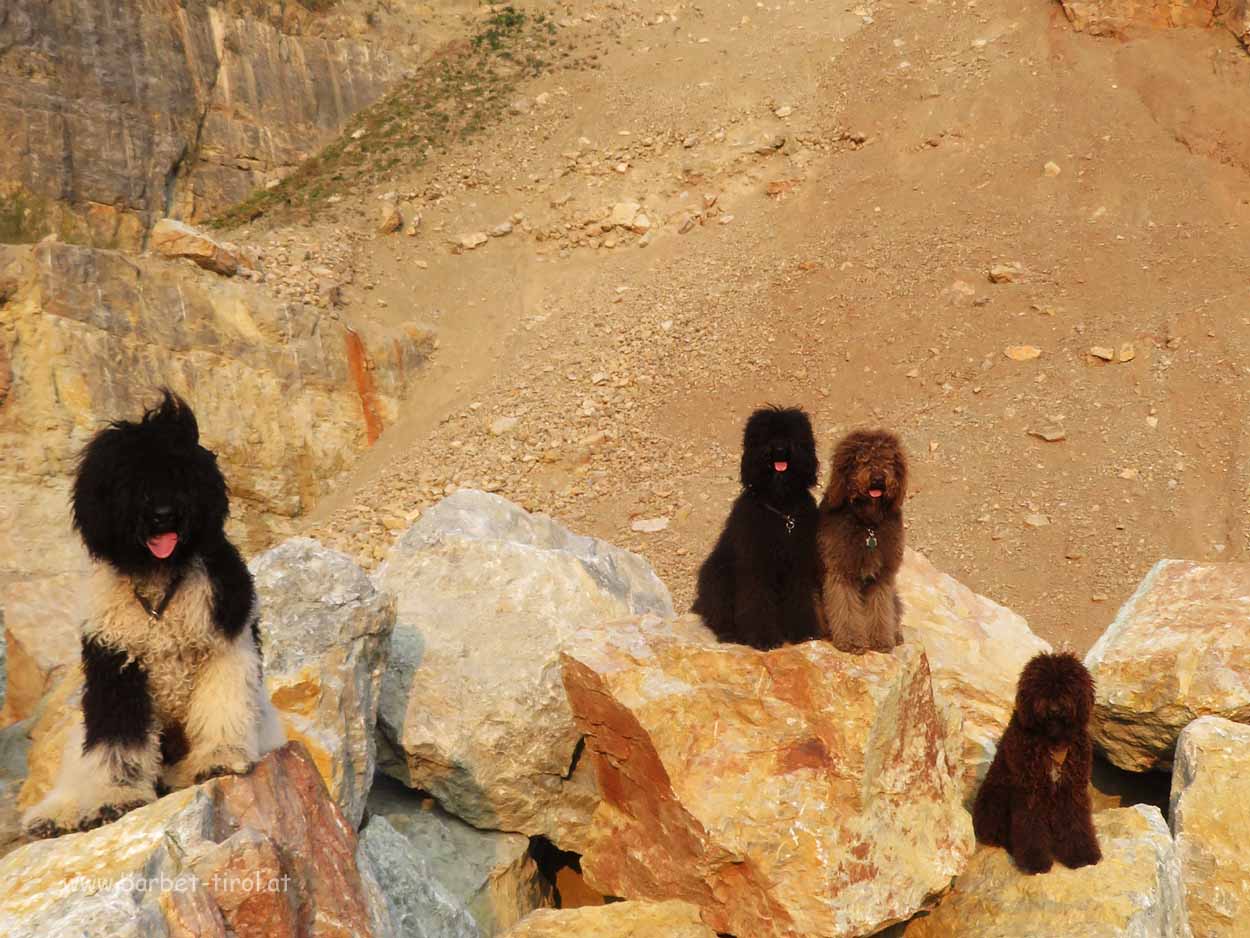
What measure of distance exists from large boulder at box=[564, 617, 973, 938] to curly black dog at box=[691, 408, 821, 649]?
0.18 m

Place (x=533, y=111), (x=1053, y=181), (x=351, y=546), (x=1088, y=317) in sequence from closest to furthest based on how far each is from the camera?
(x=351, y=546), (x=1088, y=317), (x=1053, y=181), (x=533, y=111)

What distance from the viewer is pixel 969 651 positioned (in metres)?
8.38

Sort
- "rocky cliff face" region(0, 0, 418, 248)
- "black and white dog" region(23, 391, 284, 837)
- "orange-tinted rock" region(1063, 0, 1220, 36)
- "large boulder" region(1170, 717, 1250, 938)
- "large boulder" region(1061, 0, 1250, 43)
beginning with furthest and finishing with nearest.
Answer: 1. "orange-tinted rock" region(1063, 0, 1220, 36)
2. "large boulder" region(1061, 0, 1250, 43)
3. "rocky cliff face" region(0, 0, 418, 248)
4. "large boulder" region(1170, 717, 1250, 938)
5. "black and white dog" region(23, 391, 284, 837)

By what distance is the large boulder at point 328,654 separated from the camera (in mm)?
6008

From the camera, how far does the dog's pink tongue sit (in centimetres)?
442

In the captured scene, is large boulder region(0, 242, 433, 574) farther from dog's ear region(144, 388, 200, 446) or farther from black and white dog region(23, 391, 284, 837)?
black and white dog region(23, 391, 284, 837)

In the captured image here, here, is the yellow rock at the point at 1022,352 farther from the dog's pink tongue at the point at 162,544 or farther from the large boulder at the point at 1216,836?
the dog's pink tongue at the point at 162,544

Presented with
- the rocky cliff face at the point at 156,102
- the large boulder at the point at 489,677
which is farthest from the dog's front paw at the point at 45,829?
the rocky cliff face at the point at 156,102

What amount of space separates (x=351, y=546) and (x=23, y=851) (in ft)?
35.9

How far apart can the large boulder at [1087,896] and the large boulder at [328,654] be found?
3.31 m

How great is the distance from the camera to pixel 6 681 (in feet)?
23.2

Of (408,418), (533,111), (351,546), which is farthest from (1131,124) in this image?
(351,546)

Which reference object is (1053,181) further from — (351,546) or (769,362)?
(351,546)

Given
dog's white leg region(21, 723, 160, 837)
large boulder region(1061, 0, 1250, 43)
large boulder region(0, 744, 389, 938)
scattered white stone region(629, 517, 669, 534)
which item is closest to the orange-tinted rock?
large boulder region(1061, 0, 1250, 43)
